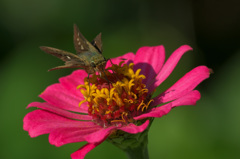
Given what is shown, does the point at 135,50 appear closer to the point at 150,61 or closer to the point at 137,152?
the point at 150,61

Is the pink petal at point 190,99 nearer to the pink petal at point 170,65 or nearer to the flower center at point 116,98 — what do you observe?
the flower center at point 116,98

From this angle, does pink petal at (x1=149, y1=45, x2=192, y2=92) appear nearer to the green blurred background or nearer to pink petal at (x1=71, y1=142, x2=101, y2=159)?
pink petal at (x1=71, y1=142, x2=101, y2=159)

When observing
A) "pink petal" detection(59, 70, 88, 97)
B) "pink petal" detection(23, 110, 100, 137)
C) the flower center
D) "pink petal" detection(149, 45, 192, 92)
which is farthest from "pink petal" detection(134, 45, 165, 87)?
"pink petal" detection(23, 110, 100, 137)

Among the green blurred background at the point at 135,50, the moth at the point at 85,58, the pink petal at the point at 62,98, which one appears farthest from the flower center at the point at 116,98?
the green blurred background at the point at 135,50

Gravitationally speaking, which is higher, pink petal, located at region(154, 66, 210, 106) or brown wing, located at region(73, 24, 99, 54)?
brown wing, located at region(73, 24, 99, 54)

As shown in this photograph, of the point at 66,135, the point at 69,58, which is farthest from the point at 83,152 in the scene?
the point at 69,58

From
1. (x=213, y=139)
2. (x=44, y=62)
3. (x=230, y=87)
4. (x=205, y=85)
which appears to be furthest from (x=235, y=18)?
(x=44, y=62)

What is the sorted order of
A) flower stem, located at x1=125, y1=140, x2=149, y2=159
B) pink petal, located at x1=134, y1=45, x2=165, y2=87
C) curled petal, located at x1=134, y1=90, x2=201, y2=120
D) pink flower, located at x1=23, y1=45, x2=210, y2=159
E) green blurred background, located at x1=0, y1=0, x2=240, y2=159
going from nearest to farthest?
curled petal, located at x1=134, y1=90, x2=201, y2=120 < pink flower, located at x1=23, y1=45, x2=210, y2=159 < flower stem, located at x1=125, y1=140, x2=149, y2=159 < pink petal, located at x1=134, y1=45, x2=165, y2=87 < green blurred background, located at x1=0, y1=0, x2=240, y2=159
